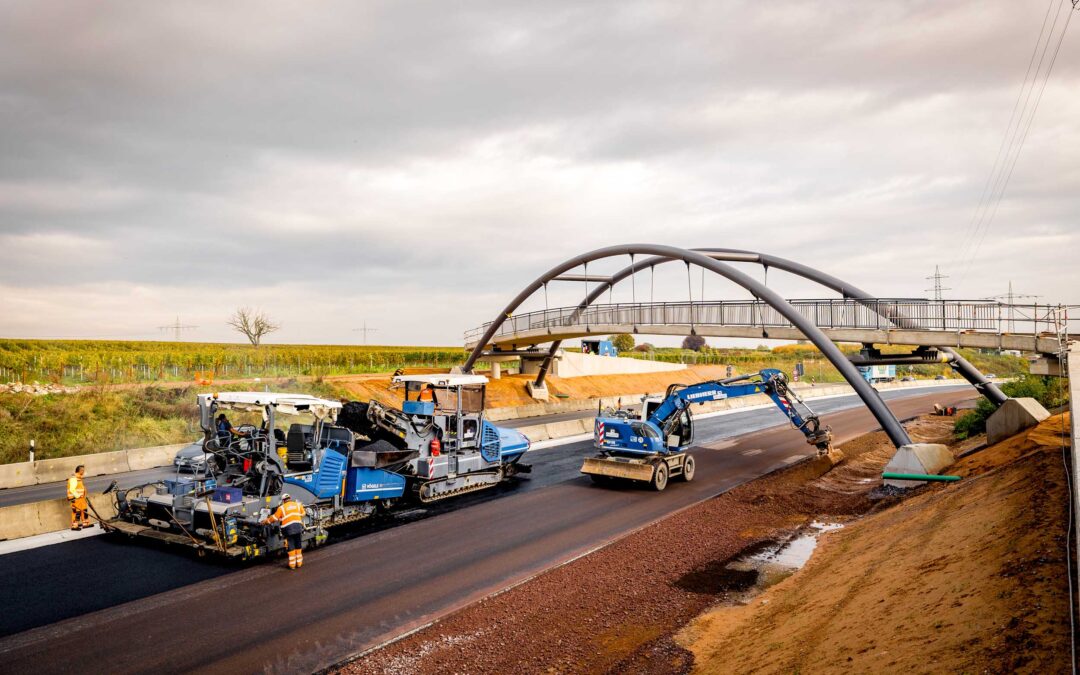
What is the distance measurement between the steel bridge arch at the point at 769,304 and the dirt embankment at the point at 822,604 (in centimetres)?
697

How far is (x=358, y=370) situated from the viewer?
55.8 meters

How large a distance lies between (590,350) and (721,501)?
5057 centimetres

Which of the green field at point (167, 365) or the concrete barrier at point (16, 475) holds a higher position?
the green field at point (167, 365)

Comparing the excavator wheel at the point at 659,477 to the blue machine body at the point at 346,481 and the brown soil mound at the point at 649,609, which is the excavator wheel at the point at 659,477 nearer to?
the brown soil mound at the point at 649,609

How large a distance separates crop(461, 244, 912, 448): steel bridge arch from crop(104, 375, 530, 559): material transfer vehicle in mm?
13281

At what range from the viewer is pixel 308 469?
13055 mm

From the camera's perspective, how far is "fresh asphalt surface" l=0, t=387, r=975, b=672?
7891mm

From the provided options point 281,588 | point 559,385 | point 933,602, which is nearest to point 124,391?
point 281,588

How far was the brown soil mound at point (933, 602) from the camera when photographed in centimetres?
505

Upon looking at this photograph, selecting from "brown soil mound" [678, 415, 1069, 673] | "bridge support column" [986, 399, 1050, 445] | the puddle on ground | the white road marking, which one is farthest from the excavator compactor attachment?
the white road marking

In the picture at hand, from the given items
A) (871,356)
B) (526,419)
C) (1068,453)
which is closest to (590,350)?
(526,419)

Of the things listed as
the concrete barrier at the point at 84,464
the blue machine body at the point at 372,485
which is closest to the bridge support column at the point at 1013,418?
the blue machine body at the point at 372,485

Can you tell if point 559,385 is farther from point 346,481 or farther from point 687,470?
point 346,481

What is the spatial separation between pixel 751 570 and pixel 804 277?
27640 millimetres
